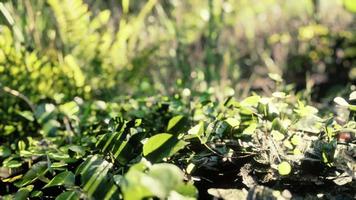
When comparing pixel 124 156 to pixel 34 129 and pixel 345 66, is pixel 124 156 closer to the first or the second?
pixel 34 129

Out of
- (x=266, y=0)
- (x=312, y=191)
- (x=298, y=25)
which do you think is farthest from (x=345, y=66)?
(x=312, y=191)

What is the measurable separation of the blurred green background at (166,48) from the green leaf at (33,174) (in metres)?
0.61

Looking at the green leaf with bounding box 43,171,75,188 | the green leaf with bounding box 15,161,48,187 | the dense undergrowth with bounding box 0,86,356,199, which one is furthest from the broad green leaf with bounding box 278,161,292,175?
the green leaf with bounding box 15,161,48,187

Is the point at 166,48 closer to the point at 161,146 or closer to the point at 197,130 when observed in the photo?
the point at 197,130

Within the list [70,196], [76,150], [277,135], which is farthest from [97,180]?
[277,135]

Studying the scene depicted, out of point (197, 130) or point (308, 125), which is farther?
point (308, 125)

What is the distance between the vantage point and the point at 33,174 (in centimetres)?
109

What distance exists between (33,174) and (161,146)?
35 cm

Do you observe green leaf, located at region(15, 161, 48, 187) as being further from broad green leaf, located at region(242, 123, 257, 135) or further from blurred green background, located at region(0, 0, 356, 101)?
blurred green background, located at region(0, 0, 356, 101)

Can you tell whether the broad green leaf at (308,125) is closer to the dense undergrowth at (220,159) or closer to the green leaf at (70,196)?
the dense undergrowth at (220,159)

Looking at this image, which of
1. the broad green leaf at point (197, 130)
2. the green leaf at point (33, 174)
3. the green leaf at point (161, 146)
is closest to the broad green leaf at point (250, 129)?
the broad green leaf at point (197, 130)

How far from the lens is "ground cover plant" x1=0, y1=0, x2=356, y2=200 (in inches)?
39.1

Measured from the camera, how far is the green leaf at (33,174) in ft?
3.53

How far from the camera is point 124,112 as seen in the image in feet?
5.48
